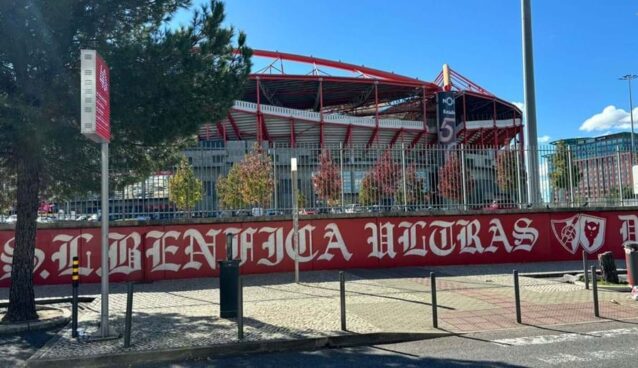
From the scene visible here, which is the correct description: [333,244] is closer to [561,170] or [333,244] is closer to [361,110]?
[561,170]

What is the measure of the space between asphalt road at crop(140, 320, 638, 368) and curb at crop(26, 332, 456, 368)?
16cm

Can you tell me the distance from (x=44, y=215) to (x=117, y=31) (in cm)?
621

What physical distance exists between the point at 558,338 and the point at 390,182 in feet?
27.8

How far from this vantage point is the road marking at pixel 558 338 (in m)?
7.02

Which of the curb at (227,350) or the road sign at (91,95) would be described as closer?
the curb at (227,350)

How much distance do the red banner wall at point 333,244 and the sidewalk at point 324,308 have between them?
626mm

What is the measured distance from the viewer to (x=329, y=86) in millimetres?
61125

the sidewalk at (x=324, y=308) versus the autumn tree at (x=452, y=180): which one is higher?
the autumn tree at (x=452, y=180)

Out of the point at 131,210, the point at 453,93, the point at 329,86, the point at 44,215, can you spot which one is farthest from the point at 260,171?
the point at 453,93

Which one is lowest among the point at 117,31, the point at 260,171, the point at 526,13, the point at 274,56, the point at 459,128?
the point at 260,171

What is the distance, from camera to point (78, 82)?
859cm

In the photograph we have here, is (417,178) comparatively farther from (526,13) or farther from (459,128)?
(459,128)

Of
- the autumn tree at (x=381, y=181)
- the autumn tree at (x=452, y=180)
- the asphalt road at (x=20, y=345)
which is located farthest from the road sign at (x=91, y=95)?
the autumn tree at (x=452, y=180)

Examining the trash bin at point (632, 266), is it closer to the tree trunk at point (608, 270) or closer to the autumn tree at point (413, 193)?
the tree trunk at point (608, 270)
